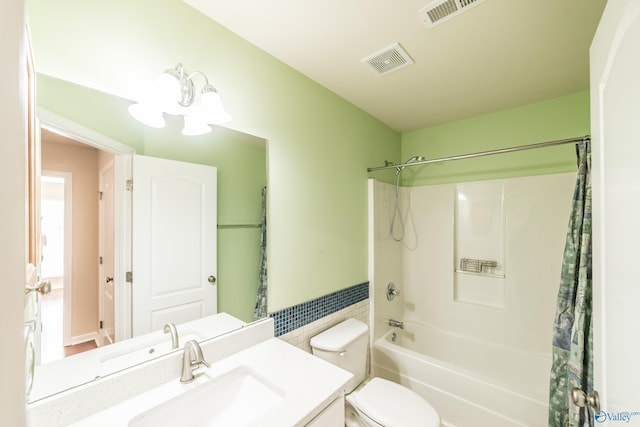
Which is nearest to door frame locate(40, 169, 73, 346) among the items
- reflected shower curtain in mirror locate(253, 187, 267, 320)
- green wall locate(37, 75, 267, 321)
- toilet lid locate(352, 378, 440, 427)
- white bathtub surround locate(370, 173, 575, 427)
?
green wall locate(37, 75, 267, 321)

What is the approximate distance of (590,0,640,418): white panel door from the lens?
58 cm

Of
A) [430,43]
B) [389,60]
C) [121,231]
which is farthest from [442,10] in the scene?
[121,231]

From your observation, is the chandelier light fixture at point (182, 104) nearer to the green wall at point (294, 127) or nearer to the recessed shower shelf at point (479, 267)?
the green wall at point (294, 127)

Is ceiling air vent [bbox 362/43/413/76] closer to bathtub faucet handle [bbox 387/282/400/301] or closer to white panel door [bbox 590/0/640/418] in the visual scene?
white panel door [bbox 590/0/640/418]

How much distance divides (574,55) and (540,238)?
1.25 m

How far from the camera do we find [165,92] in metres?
1.02

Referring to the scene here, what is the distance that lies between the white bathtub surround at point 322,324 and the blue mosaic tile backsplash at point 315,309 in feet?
0.08

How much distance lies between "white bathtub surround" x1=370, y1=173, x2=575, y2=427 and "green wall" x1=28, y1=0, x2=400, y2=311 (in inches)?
16.5

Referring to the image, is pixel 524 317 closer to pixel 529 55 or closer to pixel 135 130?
pixel 529 55

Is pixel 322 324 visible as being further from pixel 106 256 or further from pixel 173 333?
pixel 106 256

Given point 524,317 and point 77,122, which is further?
point 524,317

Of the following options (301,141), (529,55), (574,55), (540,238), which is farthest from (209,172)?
(540,238)

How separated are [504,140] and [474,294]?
1.35 meters

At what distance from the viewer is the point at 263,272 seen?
1438mm
